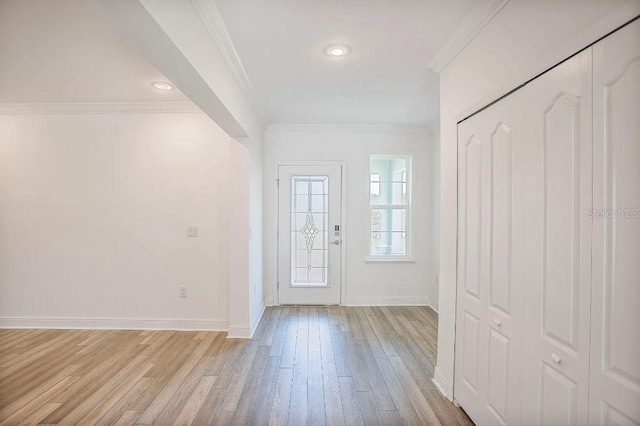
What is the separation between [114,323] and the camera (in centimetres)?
368

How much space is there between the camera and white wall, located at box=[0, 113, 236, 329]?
3650 mm

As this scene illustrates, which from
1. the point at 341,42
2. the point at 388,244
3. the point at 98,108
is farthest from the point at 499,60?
the point at 98,108

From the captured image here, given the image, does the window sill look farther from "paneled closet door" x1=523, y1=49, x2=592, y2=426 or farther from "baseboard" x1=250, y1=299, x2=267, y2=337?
"paneled closet door" x1=523, y1=49, x2=592, y2=426

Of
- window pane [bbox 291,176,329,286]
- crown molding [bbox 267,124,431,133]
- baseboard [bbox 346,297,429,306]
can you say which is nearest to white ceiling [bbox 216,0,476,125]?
crown molding [bbox 267,124,431,133]

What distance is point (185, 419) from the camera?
2.07m

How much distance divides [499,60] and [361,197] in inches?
114

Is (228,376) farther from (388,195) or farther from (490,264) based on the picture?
(388,195)

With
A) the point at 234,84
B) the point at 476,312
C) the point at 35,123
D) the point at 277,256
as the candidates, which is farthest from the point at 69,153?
the point at 476,312

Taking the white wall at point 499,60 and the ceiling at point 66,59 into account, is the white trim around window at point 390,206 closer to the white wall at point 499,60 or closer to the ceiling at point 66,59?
the white wall at point 499,60

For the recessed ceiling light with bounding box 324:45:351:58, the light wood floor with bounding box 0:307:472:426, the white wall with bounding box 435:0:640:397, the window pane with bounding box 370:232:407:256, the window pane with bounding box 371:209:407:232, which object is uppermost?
the recessed ceiling light with bounding box 324:45:351:58

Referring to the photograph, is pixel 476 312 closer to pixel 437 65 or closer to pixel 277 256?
pixel 437 65

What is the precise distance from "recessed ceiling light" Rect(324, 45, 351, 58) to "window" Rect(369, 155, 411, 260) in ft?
7.78

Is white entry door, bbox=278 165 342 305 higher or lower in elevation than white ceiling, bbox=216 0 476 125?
lower

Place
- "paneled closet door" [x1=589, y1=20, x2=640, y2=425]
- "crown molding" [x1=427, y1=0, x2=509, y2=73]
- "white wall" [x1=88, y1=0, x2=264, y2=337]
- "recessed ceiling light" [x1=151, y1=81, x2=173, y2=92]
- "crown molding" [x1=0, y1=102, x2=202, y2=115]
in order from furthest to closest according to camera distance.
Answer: "crown molding" [x1=0, y1=102, x2=202, y2=115]
"recessed ceiling light" [x1=151, y1=81, x2=173, y2=92]
"crown molding" [x1=427, y1=0, x2=509, y2=73]
"white wall" [x1=88, y1=0, x2=264, y2=337]
"paneled closet door" [x1=589, y1=20, x2=640, y2=425]
